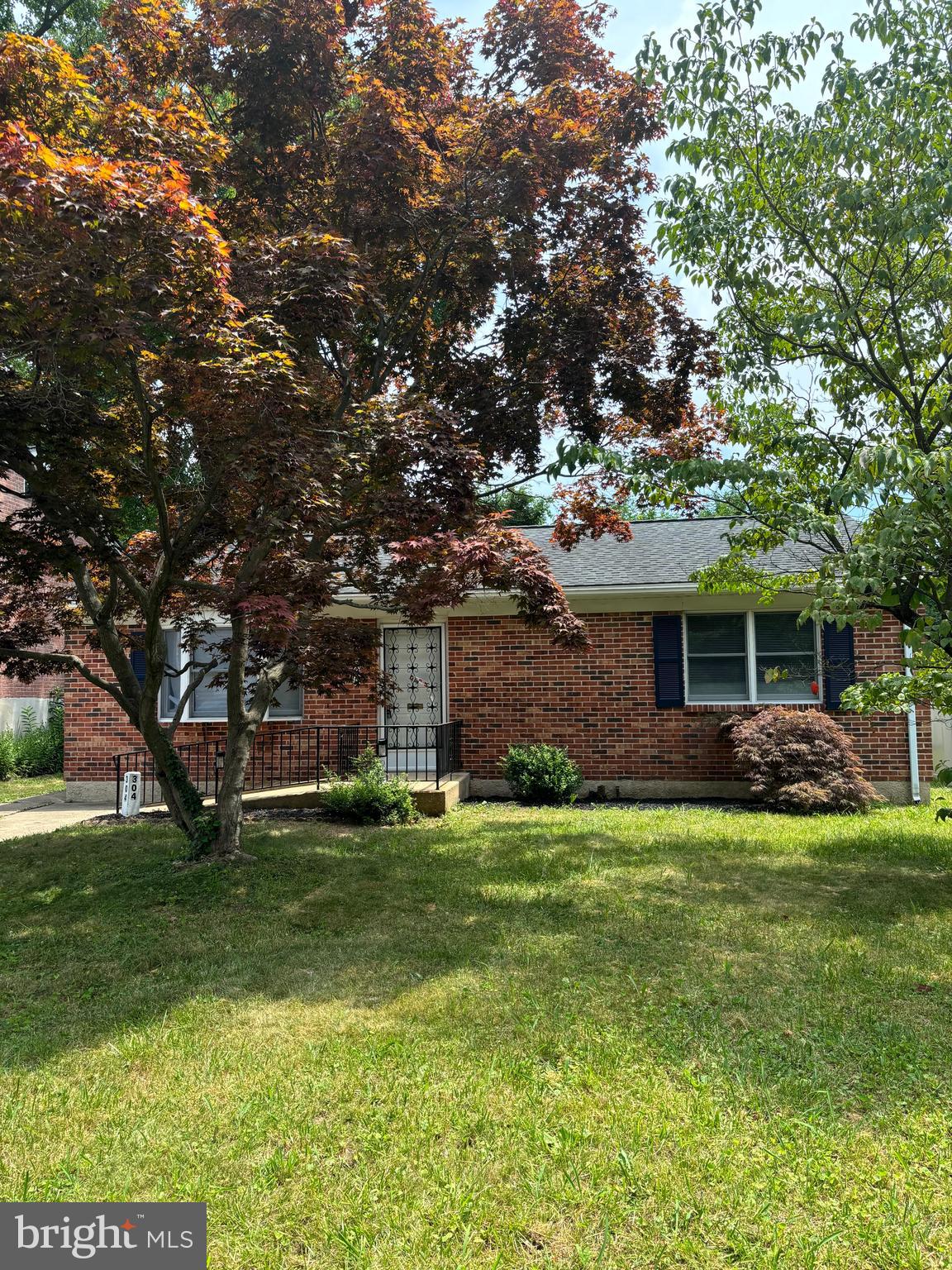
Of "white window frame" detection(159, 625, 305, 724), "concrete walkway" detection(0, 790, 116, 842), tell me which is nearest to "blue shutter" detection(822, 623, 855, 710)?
"white window frame" detection(159, 625, 305, 724)

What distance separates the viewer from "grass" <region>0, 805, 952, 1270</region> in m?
2.58

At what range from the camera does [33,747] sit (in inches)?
676

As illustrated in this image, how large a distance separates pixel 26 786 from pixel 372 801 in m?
9.39

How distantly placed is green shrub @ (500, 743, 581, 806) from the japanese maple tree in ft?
11.6

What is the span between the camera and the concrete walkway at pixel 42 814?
10.3 m

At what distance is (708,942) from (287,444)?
439cm

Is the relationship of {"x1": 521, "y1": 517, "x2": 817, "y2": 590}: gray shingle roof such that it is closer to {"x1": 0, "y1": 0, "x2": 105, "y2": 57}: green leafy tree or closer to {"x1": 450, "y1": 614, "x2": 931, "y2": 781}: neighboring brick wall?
{"x1": 450, "y1": 614, "x2": 931, "y2": 781}: neighboring brick wall

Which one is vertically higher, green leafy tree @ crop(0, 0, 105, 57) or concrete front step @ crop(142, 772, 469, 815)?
green leafy tree @ crop(0, 0, 105, 57)

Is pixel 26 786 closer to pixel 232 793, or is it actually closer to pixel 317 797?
pixel 317 797

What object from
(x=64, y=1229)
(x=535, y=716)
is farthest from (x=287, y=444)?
(x=535, y=716)

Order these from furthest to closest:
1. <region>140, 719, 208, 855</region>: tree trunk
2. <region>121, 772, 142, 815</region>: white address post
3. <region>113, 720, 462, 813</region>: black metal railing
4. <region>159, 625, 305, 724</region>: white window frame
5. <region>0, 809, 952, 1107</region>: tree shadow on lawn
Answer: <region>159, 625, 305, 724</region>: white window frame
<region>113, 720, 462, 813</region>: black metal railing
<region>121, 772, 142, 815</region>: white address post
<region>140, 719, 208, 855</region>: tree trunk
<region>0, 809, 952, 1107</region>: tree shadow on lawn

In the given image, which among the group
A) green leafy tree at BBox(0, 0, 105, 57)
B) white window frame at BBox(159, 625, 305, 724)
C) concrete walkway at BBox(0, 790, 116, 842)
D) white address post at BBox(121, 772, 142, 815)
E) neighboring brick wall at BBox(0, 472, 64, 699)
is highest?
green leafy tree at BBox(0, 0, 105, 57)

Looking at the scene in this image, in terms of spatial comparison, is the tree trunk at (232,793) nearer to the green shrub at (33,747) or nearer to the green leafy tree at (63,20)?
the green shrub at (33,747)

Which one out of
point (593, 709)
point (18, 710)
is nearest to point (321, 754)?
point (593, 709)
